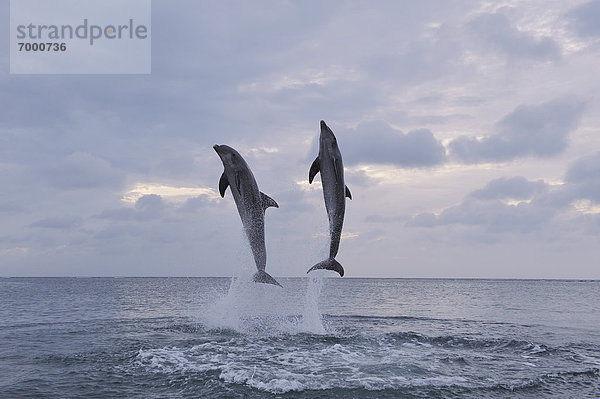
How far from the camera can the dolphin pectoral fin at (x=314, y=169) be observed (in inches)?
518

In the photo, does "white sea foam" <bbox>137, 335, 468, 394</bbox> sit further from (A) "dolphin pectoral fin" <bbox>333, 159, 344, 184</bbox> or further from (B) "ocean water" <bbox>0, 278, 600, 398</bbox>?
(A) "dolphin pectoral fin" <bbox>333, 159, 344, 184</bbox>

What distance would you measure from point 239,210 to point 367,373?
398 inches

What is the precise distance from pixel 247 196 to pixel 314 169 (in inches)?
122

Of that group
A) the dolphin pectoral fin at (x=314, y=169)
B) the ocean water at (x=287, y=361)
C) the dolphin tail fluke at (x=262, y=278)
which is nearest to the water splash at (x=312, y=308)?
the ocean water at (x=287, y=361)

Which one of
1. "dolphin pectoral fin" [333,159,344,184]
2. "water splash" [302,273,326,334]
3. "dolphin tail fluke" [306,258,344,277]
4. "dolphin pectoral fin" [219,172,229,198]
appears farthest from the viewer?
"water splash" [302,273,326,334]

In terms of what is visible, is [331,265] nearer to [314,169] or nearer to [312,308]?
[314,169]

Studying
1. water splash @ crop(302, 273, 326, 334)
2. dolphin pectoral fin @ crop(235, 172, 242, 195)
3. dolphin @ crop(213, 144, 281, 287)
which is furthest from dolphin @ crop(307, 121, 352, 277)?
water splash @ crop(302, 273, 326, 334)

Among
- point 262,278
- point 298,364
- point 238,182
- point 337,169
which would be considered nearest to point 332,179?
point 337,169

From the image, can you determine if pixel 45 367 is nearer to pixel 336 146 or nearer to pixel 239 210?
pixel 239 210

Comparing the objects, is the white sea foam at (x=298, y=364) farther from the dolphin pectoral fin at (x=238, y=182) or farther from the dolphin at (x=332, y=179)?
the dolphin at (x=332, y=179)

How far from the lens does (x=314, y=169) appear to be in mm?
13453

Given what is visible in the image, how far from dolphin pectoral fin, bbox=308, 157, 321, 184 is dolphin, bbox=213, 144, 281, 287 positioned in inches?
106

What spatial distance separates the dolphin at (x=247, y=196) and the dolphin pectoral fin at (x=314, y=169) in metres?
2.68

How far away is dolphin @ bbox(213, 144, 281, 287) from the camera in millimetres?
15234
